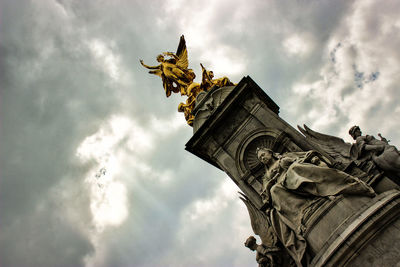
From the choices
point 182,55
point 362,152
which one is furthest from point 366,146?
point 182,55

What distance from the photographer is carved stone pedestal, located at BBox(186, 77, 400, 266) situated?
17.4ft

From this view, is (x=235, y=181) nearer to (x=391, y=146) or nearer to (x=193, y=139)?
(x=193, y=139)

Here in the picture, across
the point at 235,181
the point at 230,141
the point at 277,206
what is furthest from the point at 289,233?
the point at 230,141

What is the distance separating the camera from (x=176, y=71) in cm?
1500

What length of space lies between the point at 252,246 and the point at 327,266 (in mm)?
2947

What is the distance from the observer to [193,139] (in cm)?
1096

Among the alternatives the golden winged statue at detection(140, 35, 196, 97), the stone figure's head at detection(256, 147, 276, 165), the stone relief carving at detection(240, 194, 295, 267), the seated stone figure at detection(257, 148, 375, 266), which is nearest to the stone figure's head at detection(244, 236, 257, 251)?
the stone relief carving at detection(240, 194, 295, 267)

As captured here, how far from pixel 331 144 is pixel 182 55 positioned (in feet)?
33.0

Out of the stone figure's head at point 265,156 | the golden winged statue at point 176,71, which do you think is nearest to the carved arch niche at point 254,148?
the stone figure's head at point 265,156

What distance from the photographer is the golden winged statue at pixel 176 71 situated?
576 inches

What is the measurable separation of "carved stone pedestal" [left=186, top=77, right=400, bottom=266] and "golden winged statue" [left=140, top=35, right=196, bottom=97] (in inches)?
108

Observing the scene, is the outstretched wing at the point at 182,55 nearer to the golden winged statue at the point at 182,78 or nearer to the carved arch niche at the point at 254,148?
the golden winged statue at the point at 182,78

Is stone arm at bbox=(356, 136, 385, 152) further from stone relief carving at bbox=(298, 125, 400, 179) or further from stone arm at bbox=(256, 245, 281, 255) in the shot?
stone arm at bbox=(256, 245, 281, 255)

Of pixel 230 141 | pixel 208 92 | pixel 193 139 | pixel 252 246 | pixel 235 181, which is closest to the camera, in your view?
pixel 252 246
